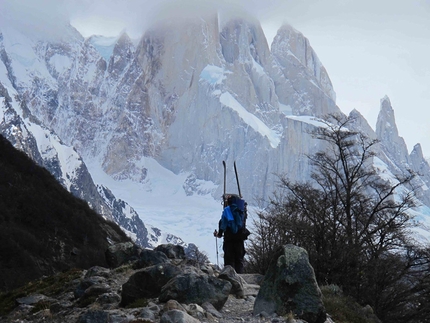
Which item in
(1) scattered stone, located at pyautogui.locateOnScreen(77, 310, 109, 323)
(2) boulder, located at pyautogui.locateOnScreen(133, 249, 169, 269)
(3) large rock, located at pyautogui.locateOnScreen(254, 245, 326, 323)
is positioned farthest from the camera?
(2) boulder, located at pyautogui.locateOnScreen(133, 249, 169, 269)

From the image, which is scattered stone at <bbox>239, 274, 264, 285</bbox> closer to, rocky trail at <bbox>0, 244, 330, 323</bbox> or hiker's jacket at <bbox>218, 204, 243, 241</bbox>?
rocky trail at <bbox>0, 244, 330, 323</bbox>

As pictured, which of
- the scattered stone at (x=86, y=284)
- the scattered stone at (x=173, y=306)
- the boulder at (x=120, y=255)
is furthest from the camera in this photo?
the boulder at (x=120, y=255)

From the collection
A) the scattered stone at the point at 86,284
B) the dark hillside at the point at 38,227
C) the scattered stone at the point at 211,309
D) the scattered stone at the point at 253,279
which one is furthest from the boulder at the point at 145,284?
the dark hillside at the point at 38,227

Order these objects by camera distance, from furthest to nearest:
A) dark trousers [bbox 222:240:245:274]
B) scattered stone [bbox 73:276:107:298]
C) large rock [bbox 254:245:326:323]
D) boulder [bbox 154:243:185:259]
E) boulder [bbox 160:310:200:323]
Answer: boulder [bbox 154:243:185:259], dark trousers [bbox 222:240:245:274], scattered stone [bbox 73:276:107:298], large rock [bbox 254:245:326:323], boulder [bbox 160:310:200:323]

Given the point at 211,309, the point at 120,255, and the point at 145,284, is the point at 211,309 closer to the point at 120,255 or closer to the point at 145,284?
the point at 145,284

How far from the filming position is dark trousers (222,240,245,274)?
13383 mm

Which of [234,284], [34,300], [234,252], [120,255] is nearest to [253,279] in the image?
[234,252]

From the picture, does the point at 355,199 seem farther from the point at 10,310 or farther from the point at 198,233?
the point at 198,233

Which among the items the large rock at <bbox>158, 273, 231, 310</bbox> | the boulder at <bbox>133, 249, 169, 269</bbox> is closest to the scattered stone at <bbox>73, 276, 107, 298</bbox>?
the boulder at <bbox>133, 249, 169, 269</bbox>

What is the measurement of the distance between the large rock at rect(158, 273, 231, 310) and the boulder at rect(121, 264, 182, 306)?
1.48ft

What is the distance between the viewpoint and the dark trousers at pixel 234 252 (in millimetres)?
13383

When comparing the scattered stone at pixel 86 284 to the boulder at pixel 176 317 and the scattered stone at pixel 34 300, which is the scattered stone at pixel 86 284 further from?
the boulder at pixel 176 317

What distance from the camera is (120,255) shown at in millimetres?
14305

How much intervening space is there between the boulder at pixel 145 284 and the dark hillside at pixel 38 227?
20593 millimetres
